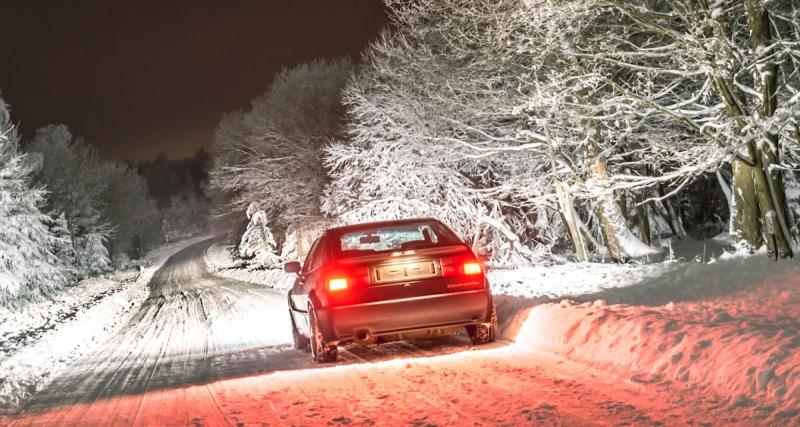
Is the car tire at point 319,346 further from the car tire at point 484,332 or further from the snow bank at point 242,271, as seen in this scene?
the snow bank at point 242,271

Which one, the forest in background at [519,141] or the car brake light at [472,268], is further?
the forest in background at [519,141]

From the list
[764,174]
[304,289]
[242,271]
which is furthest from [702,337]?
[242,271]

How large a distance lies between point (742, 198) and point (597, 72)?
4148 millimetres

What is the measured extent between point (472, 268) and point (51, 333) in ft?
52.8

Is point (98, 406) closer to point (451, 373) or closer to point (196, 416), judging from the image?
point (196, 416)

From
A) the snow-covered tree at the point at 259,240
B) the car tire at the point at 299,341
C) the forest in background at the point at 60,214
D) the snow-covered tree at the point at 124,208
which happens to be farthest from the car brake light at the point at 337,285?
the snow-covered tree at the point at 124,208

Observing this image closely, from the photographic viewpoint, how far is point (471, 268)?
814 centimetres

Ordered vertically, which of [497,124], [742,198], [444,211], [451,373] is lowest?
[451,373]

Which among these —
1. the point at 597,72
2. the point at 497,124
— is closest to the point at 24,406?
the point at 597,72

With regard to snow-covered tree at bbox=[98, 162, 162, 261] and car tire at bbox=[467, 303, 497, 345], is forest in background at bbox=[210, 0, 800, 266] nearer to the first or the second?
car tire at bbox=[467, 303, 497, 345]

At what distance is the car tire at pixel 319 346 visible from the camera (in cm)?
817

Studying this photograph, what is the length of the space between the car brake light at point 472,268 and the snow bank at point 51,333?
5.13m

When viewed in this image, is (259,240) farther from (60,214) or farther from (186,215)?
(186,215)

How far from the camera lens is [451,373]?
707 centimetres
